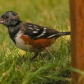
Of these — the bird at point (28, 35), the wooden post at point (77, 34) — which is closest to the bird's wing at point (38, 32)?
the bird at point (28, 35)

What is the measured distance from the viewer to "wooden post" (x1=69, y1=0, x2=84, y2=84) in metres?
3.11

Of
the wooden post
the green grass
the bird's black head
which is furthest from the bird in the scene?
the wooden post

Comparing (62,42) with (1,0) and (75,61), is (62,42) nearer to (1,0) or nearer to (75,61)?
(75,61)

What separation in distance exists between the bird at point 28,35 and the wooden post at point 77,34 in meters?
1.44

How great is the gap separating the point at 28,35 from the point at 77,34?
66.8 inches

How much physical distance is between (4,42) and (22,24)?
871mm

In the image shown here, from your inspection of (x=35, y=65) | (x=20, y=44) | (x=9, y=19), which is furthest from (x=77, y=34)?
(x=9, y=19)

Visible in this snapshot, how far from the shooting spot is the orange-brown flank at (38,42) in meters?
4.68

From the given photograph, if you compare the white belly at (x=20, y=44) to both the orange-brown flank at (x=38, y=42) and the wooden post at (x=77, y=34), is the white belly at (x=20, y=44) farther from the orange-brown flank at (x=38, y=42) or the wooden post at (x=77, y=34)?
the wooden post at (x=77, y=34)

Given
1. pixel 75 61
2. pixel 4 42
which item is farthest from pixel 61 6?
pixel 75 61

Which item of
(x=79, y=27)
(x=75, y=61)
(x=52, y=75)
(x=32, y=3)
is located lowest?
(x=52, y=75)

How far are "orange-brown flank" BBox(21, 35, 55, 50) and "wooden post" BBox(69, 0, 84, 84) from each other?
5.00 ft

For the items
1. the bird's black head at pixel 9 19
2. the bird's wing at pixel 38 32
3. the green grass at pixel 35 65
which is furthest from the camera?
the bird's black head at pixel 9 19

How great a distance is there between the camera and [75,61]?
10.6 ft
